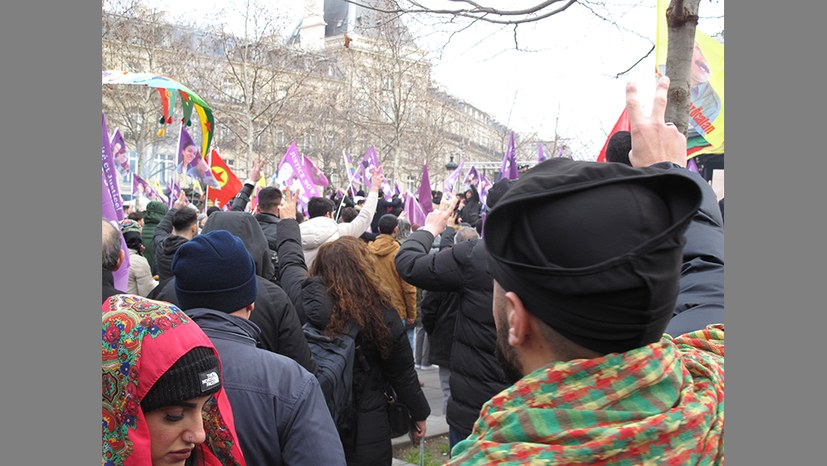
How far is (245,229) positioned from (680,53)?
2850 mm

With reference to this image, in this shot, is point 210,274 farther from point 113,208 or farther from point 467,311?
point 113,208

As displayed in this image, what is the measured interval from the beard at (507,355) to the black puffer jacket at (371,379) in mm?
2740

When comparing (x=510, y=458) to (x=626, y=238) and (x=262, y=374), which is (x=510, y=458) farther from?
(x=262, y=374)

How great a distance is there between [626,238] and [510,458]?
43 cm

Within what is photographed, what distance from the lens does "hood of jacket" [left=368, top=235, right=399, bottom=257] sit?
22.6 ft

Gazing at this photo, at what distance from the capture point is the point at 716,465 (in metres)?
1.27

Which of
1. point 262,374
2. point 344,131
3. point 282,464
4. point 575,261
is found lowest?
point 282,464

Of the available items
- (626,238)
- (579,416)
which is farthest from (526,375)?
(626,238)

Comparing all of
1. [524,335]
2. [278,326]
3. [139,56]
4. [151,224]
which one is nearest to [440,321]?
[278,326]

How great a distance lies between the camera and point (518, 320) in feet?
4.31

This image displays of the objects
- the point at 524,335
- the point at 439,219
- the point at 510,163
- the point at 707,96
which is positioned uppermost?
the point at 707,96

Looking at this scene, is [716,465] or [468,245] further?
[468,245]

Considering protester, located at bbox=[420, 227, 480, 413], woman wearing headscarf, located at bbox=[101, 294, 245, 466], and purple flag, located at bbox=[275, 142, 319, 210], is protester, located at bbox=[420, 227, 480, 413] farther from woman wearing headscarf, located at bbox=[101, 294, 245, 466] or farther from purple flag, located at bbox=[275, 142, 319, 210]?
purple flag, located at bbox=[275, 142, 319, 210]

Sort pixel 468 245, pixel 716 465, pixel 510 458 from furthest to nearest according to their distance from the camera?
pixel 468 245, pixel 716 465, pixel 510 458
